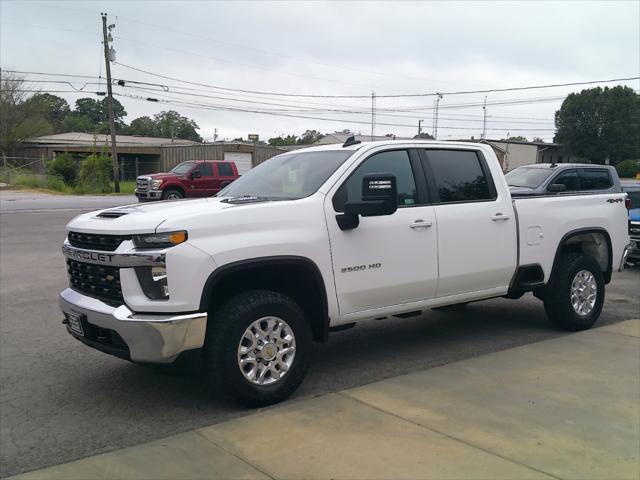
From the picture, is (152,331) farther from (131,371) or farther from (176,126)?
(176,126)

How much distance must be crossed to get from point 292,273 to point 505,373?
2.07 meters

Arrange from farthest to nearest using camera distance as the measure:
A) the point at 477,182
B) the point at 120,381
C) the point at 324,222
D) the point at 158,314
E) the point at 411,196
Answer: the point at 477,182 → the point at 411,196 → the point at 120,381 → the point at 324,222 → the point at 158,314

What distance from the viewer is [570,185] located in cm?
1246

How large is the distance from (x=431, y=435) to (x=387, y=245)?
1.61m

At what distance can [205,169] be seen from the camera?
2438 centimetres

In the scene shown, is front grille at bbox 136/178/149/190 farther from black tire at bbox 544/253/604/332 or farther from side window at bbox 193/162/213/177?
black tire at bbox 544/253/604/332

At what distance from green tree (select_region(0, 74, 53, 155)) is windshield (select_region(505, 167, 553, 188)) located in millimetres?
51657

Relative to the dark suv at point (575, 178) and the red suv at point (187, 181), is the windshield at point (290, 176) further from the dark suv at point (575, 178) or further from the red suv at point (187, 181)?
the red suv at point (187, 181)

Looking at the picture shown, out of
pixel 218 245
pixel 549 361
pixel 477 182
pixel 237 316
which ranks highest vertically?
pixel 477 182

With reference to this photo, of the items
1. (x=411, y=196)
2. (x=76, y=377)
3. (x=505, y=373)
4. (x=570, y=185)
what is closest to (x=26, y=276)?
(x=76, y=377)

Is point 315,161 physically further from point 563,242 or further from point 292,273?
point 563,242

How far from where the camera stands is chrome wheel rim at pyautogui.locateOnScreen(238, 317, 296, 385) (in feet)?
14.0

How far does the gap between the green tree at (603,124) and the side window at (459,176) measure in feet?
222

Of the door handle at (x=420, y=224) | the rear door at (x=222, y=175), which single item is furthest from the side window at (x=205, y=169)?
the door handle at (x=420, y=224)
